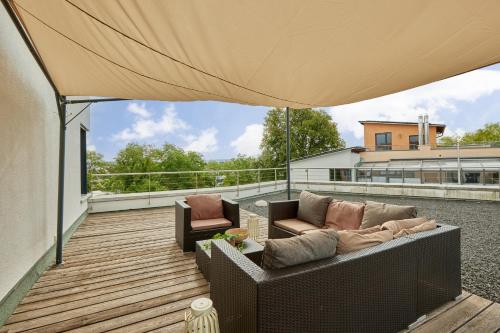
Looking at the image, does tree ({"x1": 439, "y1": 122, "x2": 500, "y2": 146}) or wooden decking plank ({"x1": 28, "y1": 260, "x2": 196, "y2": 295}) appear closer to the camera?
wooden decking plank ({"x1": 28, "y1": 260, "x2": 196, "y2": 295})

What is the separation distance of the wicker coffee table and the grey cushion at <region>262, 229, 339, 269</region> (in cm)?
95

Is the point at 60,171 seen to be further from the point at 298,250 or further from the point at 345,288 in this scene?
the point at 345,288

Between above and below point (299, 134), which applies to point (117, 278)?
below

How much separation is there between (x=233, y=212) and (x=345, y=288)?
2.38m

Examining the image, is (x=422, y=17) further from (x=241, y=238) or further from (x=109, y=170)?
(x=109, y=170)

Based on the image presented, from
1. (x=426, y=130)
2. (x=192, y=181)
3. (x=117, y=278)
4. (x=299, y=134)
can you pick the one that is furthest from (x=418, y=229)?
(x=299, y=134)

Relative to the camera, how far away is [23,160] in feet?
7.88

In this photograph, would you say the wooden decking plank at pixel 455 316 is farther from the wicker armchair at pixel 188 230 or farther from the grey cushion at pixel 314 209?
the wicker armchair at pixel 188 230

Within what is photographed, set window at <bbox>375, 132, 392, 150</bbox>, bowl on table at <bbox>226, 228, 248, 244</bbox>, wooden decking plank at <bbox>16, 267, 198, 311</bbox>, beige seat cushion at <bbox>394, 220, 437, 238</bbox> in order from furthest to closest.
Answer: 1. window at <bbox>375, 132, 392, 150</bbox>
2. bowl on table at <bbox>226, 228, 248, 244</bbox>
3. wooden decking plank at <bbox>16, 267, 198, 311</bbox>
4. beige seat cushion at <bbox>394, 220, 437, 238</bbox>

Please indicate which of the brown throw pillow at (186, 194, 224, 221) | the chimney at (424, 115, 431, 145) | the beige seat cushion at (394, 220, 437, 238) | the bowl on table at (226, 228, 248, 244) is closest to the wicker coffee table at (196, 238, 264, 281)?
the bowl on table at (226, 228, 248, 244)

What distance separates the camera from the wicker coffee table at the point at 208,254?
2439mm

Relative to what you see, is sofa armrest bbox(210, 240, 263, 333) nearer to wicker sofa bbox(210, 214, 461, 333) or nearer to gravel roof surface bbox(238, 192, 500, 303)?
wicker sofa bbox(210, 214, 461, 333)

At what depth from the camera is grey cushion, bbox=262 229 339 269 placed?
145cm

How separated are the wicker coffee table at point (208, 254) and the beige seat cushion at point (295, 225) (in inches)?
28.4
